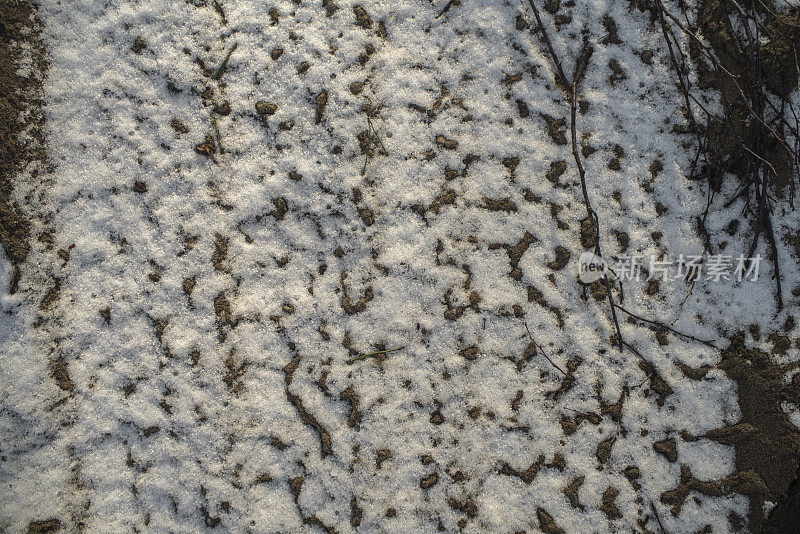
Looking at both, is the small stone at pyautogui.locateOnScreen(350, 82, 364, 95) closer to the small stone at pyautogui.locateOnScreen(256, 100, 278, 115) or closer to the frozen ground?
the frozen ground

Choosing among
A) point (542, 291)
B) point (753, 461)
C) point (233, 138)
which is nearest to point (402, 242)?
point (542, 291)

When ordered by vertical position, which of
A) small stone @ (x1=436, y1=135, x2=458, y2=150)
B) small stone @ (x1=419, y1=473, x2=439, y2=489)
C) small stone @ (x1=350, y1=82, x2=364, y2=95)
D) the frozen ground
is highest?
Answer: small stone @ (x1=350, y1=82, x2=364, y2=95)

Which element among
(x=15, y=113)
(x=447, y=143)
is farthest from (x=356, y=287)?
(x=15, y=113)

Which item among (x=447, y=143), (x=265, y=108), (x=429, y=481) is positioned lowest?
(x=429, y=481)

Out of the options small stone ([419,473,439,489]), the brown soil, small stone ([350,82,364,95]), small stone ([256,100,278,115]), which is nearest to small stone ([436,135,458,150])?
small stone ([350,82,364,95])

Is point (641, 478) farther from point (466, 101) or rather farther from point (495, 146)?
point (466, 101)

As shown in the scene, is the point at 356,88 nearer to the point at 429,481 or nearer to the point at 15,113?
the point at 15,113

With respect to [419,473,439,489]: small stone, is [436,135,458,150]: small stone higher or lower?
higher

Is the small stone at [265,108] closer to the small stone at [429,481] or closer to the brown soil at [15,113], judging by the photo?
the brown soil at [15,113]
